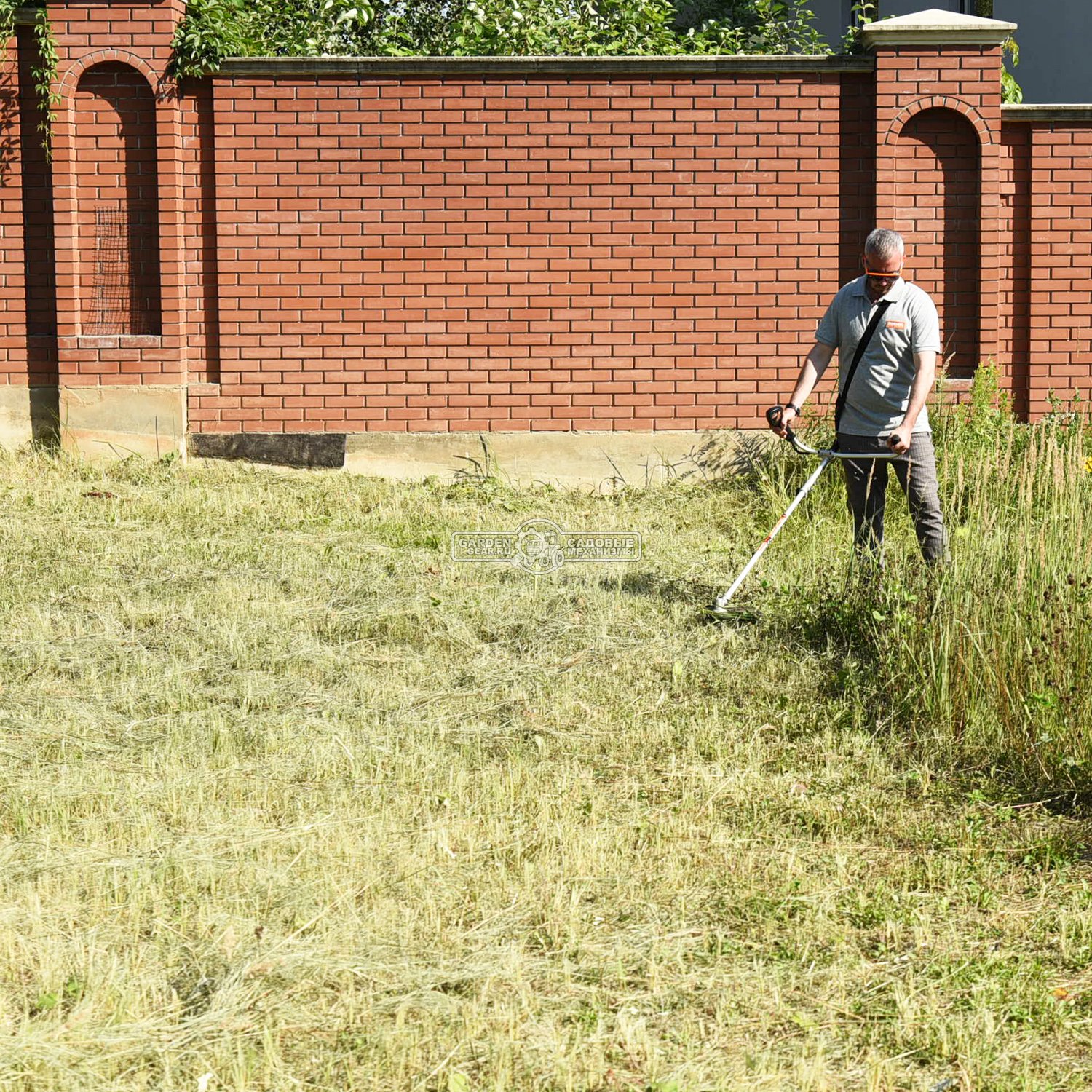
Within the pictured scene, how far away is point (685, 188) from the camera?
368 inches

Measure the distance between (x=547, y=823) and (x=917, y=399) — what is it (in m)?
2.74

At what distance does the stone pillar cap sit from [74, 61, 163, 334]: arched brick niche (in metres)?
4.73

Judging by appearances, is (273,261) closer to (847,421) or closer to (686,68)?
(686,68)

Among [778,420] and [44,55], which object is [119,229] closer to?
[44,55]

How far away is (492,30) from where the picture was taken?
10.9m

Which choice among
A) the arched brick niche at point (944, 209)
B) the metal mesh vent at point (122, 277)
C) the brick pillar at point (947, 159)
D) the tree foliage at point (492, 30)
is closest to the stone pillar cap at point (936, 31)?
the brick pillar at point (947, 159)

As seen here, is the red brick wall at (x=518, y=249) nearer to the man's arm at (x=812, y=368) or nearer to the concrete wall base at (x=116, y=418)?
the concrete wall base at (x=116, y=418)

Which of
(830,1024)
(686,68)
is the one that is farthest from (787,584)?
(686,68)

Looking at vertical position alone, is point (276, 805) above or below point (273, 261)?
below

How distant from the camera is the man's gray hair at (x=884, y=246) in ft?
19.5

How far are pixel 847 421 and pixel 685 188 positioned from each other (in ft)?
11.8

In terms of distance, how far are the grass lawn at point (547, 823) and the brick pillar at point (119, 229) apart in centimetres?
238

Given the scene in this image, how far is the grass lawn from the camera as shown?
2.90 m

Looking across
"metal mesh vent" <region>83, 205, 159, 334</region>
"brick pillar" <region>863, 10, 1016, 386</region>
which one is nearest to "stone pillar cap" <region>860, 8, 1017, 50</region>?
"brick pillar" <region>863, 10, 1016, 386</region>
